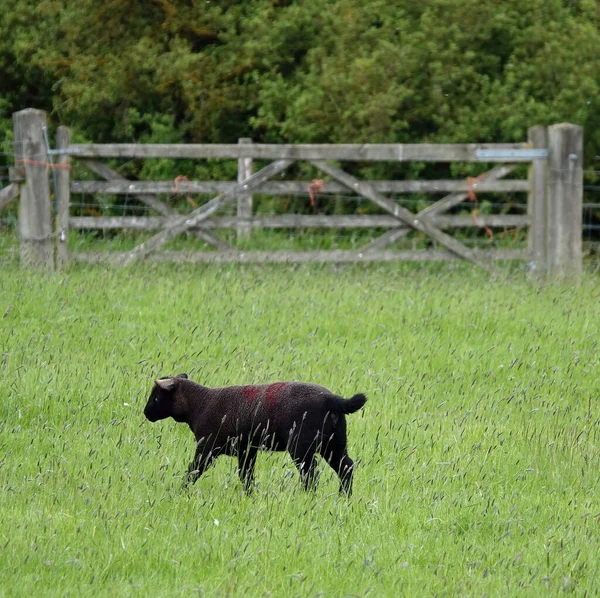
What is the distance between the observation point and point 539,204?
11555 mm

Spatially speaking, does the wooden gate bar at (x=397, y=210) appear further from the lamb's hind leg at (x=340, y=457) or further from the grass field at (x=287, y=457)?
the lamb's hind leg at (x=340, y=457)

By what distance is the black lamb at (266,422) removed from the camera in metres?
5.36

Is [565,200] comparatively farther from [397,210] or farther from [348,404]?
[348,404]

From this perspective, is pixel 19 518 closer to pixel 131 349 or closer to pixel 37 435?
pixel 37 435

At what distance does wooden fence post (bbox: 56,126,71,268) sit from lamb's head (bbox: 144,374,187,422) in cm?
531

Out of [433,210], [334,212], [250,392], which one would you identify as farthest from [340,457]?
[334,212]

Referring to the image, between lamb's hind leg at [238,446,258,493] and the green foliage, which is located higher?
the green foliage

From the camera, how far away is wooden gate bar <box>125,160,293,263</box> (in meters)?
11.1

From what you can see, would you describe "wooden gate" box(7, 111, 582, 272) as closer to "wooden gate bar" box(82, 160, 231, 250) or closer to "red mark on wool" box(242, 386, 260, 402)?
"wooden gate bar" box(82, 160, 231, 250)

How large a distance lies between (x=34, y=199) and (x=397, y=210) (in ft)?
12.4

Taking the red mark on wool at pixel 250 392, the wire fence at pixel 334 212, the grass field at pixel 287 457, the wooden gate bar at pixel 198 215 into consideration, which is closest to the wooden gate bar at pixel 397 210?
the wooden gate bar at pixel 198 215

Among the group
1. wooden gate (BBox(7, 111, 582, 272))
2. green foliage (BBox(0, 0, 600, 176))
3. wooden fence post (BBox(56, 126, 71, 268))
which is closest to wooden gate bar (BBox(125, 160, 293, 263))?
wooden gate (BBox(7, 111, 582, 272))

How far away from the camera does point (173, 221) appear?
11281mm

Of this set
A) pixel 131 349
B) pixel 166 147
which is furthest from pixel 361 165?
pixel 131 349
